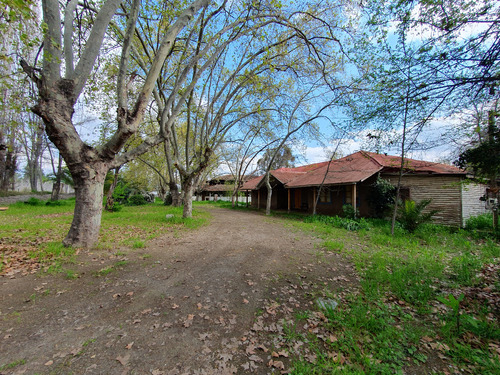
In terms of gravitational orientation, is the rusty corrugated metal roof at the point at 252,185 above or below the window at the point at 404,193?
above

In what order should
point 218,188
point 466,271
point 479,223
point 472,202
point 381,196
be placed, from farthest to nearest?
point 218,188 < point 381,196 < point 472,202 < point 479,223 < point 466,271

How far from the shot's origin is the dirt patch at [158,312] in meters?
2.18

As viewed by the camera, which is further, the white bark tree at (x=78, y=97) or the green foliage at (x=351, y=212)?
the green foliage at (x=351, y=212)

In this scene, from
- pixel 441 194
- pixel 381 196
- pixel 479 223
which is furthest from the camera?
pixel 381 196

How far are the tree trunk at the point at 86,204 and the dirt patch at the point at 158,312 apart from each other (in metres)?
0.57

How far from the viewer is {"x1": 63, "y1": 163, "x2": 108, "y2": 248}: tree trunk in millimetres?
4996

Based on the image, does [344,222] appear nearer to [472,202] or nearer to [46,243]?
[472,202]

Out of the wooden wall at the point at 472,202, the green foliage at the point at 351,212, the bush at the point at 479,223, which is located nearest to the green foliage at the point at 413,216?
the green foliage at the point at 351,212

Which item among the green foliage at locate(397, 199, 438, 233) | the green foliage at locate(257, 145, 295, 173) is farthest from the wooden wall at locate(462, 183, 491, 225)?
the green foliage at locate(257, 145, 295, 173)

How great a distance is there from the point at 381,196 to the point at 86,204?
44.6 ft

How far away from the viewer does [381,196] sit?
11984mm

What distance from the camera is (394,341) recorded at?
260cm

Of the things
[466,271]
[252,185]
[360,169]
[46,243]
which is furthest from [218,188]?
[466,271]

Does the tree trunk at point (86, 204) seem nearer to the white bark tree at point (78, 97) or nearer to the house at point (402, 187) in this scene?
the white bark tree at point (78, 97)
